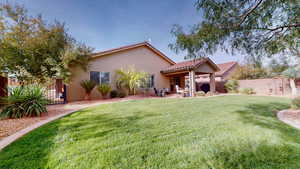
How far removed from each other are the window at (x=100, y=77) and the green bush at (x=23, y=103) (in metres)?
5.53

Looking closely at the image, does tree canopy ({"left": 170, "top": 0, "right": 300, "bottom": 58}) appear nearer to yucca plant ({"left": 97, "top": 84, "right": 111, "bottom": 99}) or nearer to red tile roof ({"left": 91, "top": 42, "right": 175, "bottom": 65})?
yucca plant ({"left": 97, "top": 84, "right": 111, "bottom": 99})

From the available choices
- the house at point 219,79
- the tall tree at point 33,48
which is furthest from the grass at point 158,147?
the house at point 219,79

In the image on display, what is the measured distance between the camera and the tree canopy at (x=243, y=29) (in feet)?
12.0

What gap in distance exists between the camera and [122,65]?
12.6 m

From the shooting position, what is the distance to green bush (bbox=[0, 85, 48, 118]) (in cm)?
482

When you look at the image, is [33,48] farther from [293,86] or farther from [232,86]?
[293,86]

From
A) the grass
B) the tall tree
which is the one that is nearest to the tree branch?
the grass

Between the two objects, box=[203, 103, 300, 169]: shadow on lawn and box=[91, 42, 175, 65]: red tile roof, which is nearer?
box=[203, 103, 300, 169]: shadow on lawn

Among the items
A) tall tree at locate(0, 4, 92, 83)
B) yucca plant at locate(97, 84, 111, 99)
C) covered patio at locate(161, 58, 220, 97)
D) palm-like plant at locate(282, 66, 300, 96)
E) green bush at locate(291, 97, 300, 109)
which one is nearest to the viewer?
green bush at locate(291, 97, 300, 109)

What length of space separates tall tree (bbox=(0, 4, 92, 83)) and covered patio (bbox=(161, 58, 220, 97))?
9.18 m

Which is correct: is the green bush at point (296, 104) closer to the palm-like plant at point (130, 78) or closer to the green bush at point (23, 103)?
the palm-like plant at point (130, 78)

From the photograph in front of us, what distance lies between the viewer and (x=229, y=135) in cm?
303

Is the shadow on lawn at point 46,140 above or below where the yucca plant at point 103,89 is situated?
below

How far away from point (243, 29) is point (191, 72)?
8.28 meters
